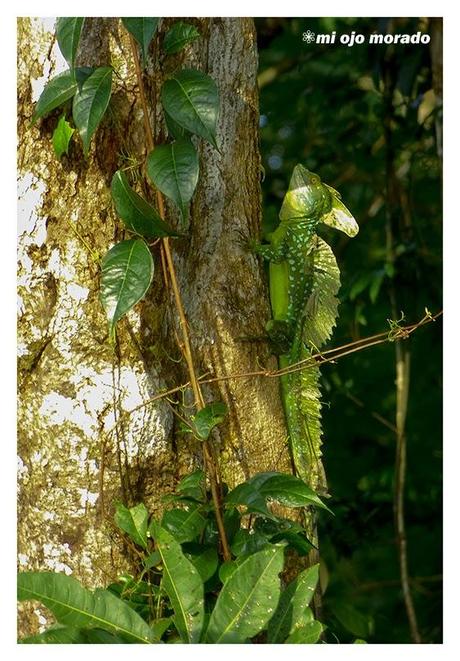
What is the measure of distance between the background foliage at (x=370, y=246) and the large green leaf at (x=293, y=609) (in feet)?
4.58

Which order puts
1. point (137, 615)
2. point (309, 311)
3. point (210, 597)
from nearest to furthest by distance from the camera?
point (137, 615), point (210, 597), point (309, 311)

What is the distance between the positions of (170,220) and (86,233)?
142 mm

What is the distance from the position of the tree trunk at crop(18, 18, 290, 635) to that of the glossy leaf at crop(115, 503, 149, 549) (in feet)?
0.21

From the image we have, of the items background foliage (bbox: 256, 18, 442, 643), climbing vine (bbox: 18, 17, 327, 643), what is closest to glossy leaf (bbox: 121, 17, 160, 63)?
climbing vine (bbox: 18, 17, 327, 643)

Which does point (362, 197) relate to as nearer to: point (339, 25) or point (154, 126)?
point (339, 25)

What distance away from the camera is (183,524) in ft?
4.24

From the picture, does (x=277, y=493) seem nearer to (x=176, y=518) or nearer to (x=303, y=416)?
(x=176, y=518)

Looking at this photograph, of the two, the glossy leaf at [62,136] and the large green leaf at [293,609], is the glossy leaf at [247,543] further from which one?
the glossy leaf at [62,136]

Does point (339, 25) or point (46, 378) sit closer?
point (46, 378)

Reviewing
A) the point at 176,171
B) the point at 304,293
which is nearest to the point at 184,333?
the point at 176,171

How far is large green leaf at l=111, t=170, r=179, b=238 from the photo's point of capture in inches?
49.6

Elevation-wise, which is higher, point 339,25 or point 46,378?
point 339,25

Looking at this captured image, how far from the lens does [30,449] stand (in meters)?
1.42
